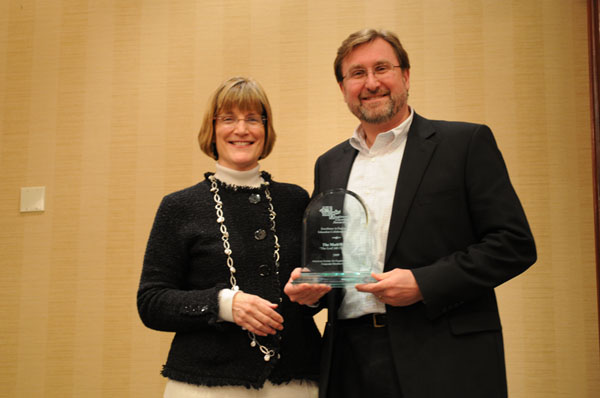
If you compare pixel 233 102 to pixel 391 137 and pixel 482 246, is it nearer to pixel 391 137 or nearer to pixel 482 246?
pixel 391 137

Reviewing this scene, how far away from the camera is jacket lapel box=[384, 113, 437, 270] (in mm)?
1544

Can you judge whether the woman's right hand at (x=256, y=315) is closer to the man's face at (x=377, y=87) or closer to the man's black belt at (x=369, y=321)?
the man's black belt at (x=369, y=321)

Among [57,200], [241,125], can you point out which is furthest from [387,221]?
[57,200]

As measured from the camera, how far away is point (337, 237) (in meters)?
1.59

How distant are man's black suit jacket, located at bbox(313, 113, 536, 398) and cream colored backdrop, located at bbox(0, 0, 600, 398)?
1.24 meters

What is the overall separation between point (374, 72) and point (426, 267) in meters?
0.70

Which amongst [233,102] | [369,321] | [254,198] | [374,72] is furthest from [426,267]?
[233,102]

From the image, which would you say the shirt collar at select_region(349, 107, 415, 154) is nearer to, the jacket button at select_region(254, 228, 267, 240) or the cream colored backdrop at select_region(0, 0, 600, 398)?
the jacket button at select_region(254, 228, 267, 240)

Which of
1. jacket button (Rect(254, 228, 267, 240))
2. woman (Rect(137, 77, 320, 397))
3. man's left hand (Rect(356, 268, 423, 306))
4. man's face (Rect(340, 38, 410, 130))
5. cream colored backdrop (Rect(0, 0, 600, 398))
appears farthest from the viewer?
cream colored backdrop (Rect(0, 0, 600, 398))

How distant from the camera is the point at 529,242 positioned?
4.86 feet

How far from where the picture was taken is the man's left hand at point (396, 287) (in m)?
1.41

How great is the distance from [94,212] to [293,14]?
61.0 inches

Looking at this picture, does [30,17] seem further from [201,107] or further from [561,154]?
[561,154]

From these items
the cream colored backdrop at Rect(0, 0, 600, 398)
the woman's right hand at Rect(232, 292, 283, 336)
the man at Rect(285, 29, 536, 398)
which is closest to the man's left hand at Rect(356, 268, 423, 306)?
the man at Rect(285, 29, 536, 398)
